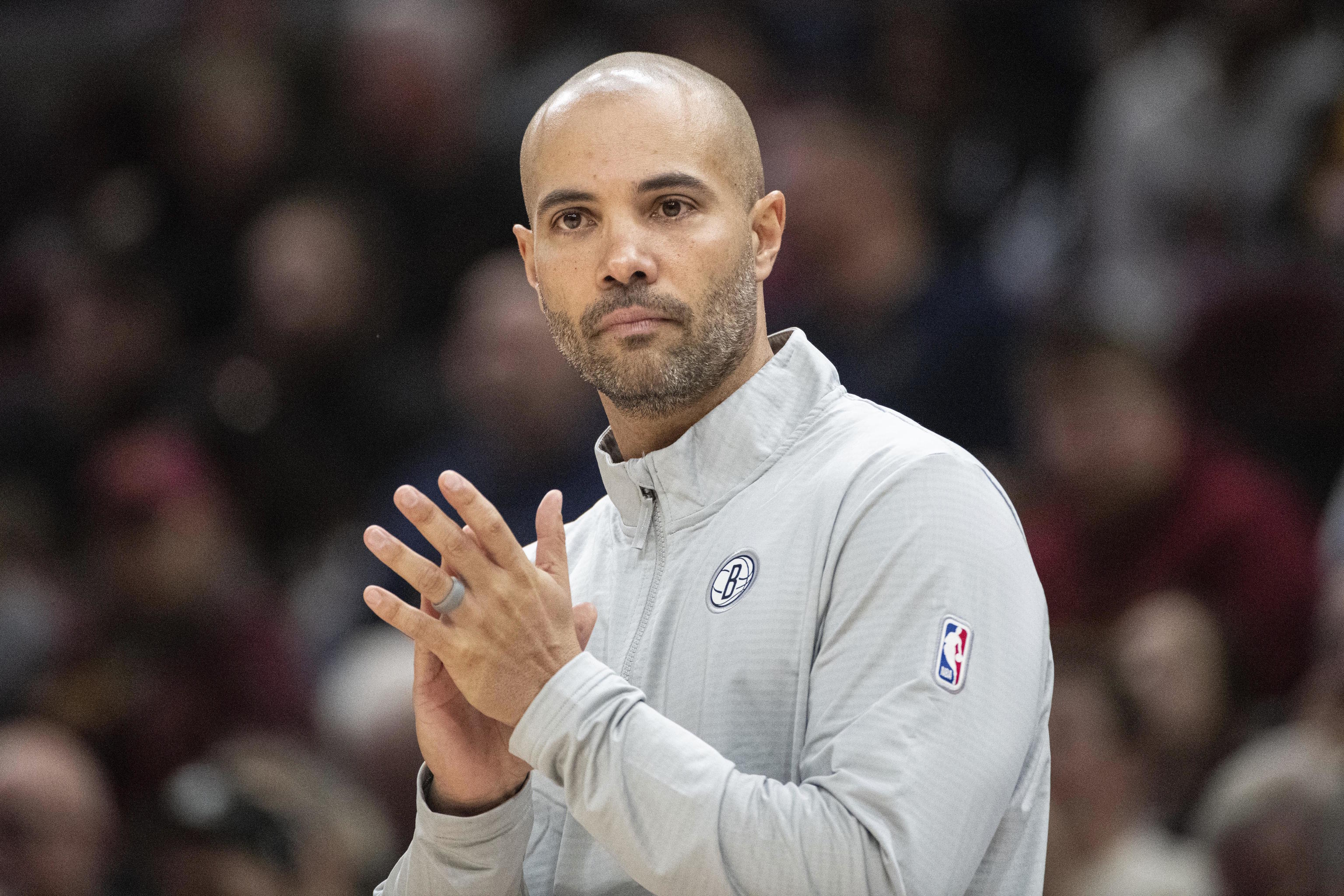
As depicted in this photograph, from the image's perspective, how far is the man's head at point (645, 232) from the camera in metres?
2.23

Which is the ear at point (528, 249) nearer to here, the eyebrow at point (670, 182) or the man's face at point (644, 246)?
the man's face at point (644, 246)

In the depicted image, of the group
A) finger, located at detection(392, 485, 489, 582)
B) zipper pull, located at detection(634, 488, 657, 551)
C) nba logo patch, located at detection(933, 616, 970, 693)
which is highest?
zipper pull, located at detection(634, 488, 657, 551)

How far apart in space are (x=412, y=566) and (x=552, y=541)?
0.19 metres

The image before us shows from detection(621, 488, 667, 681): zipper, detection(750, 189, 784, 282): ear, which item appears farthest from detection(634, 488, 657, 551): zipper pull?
detection(750, 189, 784, 282): ear

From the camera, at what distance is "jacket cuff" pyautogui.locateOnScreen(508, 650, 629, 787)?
1.90 meters

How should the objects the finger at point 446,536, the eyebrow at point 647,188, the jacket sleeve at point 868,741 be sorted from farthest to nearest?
the eyebrow at point 647,188
the finger at point 446,536
the jacket sleeve at point 868,741

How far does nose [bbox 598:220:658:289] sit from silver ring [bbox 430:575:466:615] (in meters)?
0.50

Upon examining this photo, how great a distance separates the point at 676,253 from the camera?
7.31 ft

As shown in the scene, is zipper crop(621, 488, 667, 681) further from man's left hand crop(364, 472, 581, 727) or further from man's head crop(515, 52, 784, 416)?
man's left hand crop(364, 472, 581, 727)

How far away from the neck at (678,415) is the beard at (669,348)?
1cm

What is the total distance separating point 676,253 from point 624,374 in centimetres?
18

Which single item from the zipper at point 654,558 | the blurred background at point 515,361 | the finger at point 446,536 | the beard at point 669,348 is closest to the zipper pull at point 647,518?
the zipper at point 654,558

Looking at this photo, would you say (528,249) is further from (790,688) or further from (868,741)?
(868,741)

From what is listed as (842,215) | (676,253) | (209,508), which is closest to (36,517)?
(209,508)
